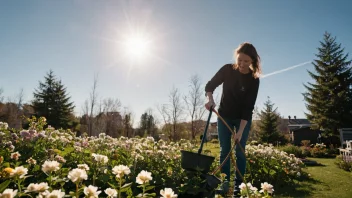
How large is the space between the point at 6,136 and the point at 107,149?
1.40 meters

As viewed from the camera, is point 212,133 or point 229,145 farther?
point 212,133

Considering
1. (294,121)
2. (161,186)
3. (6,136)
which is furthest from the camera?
(294,121)

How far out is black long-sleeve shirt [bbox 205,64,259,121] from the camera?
289 cm

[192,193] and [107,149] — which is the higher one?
[107,149]

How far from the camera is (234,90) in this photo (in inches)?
117

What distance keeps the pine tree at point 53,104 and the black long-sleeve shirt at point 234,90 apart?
24.2 metres

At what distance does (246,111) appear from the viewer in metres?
2.71

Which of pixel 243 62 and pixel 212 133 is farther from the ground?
pixel 243 62

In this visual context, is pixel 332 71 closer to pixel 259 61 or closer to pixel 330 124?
pixel 330 124

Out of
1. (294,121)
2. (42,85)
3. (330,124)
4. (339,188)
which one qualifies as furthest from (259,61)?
(294,121)

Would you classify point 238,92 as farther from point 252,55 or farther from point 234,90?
point 252,55

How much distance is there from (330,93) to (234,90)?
77.6ft

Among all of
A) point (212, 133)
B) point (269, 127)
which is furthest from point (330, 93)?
point (212, 133)

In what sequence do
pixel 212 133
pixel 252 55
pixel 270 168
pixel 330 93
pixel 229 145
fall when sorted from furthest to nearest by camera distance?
pixel 212 133
pixel 330 93
pixel 270 168
pixel 229 145
pixel 252 55
